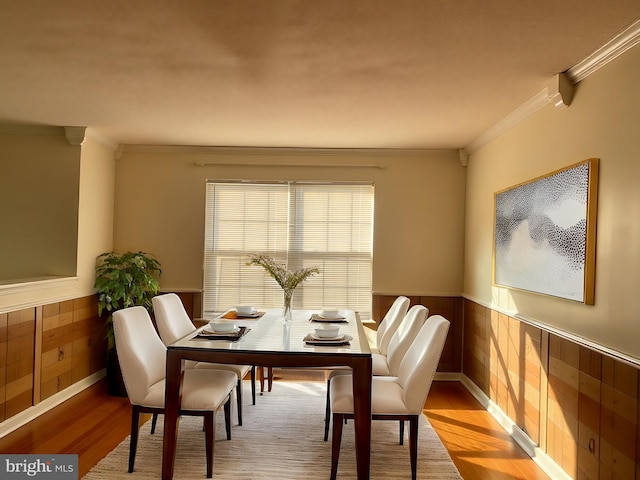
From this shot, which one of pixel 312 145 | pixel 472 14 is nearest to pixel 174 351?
pixel 472 14

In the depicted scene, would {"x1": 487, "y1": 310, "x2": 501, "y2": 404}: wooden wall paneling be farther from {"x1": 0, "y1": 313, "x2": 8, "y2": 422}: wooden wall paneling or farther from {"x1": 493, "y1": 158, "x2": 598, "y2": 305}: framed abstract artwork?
{"x1": 0, "y1": 313, "x2": 8, "y2": 422}: wooden wall paneling

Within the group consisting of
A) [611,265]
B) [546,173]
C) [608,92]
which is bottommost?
[611,265]

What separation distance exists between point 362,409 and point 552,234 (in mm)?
1571

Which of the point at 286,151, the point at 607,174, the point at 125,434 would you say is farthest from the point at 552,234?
the point at 125,434

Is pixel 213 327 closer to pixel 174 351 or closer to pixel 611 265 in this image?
pixel 174 351

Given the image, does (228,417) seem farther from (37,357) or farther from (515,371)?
(515,371)

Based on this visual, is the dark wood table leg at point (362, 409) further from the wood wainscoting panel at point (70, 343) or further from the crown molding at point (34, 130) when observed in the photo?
the crown molding at point (34, 130)

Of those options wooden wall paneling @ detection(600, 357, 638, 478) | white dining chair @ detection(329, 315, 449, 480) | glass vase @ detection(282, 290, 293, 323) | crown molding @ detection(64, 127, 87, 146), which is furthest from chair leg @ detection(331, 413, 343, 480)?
crown molding @ detection(64, 127, 87, 146)

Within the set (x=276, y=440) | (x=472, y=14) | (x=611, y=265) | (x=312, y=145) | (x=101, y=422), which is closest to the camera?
(x=472, y=14)

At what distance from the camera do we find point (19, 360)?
369 centimetres

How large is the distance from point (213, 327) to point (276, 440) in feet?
3.19

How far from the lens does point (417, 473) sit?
2961 millimetres

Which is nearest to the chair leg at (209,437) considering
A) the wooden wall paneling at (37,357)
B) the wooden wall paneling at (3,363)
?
the wooden wall paneling at (3,363)

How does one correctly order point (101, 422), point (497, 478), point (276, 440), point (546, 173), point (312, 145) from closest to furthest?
1. point (497, 478)
2. point (546, 173)
3. point (276, 440)
4. point (101, 422)
5. point (312, 145)
